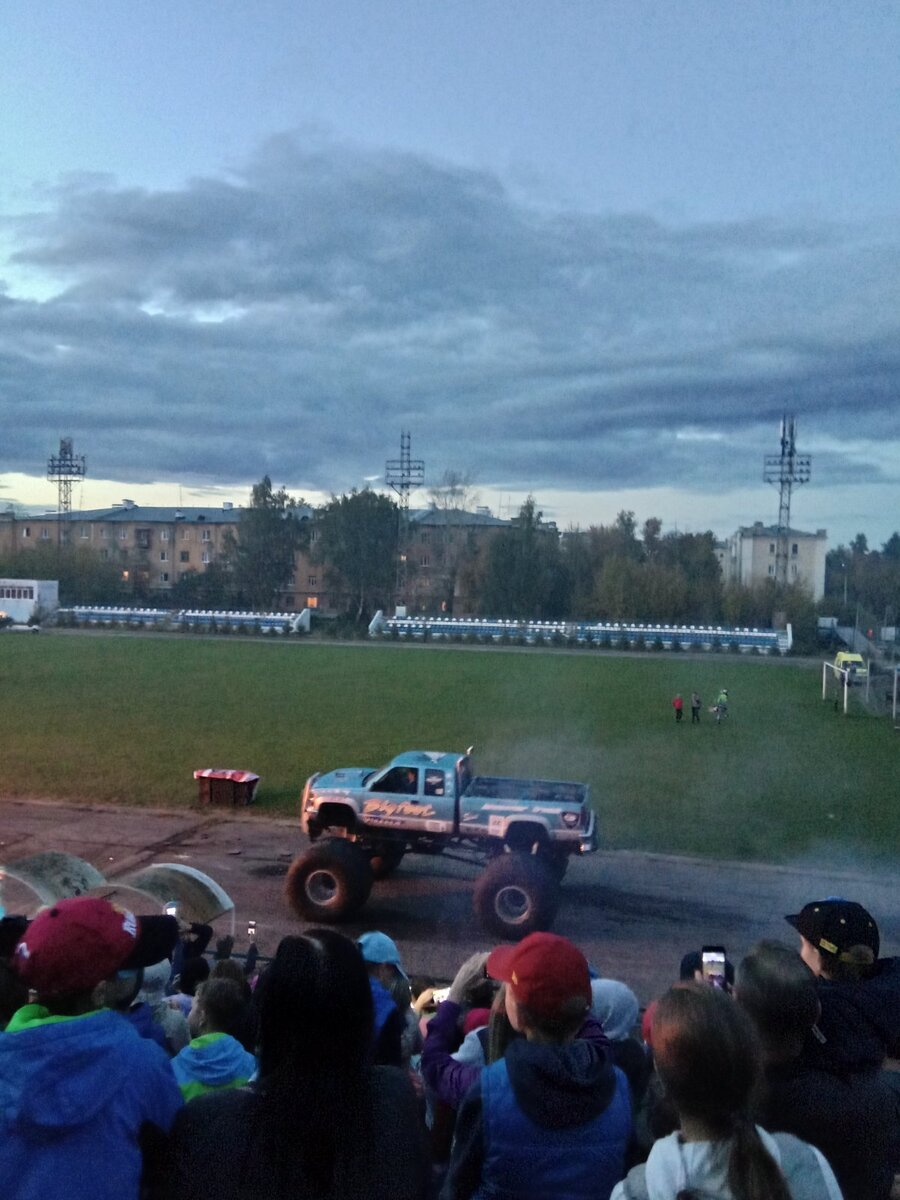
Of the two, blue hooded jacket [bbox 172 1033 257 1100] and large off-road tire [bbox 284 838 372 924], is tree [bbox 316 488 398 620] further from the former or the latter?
blue hooded jacket [bbox 172 1033 257 1100]

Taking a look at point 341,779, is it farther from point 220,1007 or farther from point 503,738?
point 503,738

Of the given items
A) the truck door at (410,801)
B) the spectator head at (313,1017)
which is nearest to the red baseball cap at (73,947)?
the spectator head at (313,1017)

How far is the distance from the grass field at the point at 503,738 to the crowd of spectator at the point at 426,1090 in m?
12.9

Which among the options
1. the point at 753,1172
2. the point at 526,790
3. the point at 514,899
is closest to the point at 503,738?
the point at 526,790

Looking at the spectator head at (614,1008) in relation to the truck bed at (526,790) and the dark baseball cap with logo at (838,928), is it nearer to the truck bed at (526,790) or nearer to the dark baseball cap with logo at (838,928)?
the dark baseball cap with logo at (838,928)

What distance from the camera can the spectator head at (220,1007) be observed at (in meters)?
4.29

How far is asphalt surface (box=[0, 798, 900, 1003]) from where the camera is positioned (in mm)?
10977

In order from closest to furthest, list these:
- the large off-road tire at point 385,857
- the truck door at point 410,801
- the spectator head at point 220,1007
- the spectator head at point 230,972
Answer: the spectator head at point 220,1007, the spectator head at point 230,972, the truck door at point 410,801, the large off-road tire at point 385,857

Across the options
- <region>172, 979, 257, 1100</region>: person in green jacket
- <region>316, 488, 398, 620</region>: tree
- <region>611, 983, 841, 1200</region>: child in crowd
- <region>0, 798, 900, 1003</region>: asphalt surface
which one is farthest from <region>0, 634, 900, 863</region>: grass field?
<region>316, 488, 398, 620</region>: tree

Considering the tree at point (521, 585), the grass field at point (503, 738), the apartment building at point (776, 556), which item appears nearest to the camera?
the grass field at point (503, 738)

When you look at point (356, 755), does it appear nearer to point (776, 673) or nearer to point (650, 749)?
point (650, 749)

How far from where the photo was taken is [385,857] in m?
13.5

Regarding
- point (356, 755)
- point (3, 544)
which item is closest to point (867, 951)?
point (356, 755)

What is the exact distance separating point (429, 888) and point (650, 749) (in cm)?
1321
